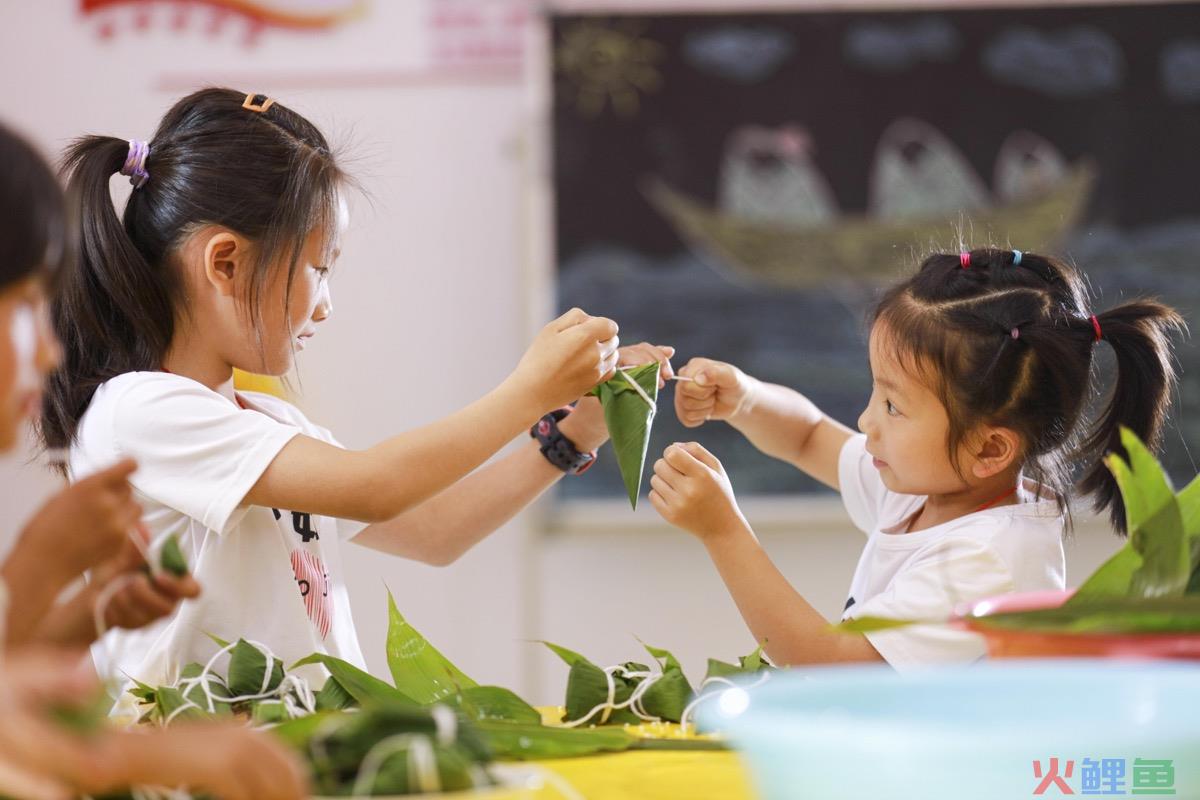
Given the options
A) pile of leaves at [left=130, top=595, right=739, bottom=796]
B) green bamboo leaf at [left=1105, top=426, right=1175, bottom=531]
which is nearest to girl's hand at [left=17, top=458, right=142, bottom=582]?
pile of leaves at [left=130, top=595, right=739, bottom=796]

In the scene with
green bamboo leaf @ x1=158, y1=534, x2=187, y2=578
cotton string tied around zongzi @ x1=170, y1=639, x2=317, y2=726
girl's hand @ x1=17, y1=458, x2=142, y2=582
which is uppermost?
girl's hand @ x1=17, y1=458, x2=142, y2=582

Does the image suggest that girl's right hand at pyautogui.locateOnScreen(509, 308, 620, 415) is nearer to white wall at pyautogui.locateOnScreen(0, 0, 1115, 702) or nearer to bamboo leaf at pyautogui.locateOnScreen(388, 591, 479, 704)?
bamboo leaf at pyautogui.locateOnScreen(388, 591, 479, 704)

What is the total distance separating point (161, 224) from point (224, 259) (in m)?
0.08

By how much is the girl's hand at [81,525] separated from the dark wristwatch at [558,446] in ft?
2.57

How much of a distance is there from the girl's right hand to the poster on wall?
1408 millimetres

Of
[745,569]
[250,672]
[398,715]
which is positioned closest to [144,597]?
[398,715]

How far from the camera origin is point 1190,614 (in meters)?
0.68

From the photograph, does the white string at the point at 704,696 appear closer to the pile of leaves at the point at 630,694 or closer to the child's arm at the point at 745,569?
the pile of leaves at the point at 630,694

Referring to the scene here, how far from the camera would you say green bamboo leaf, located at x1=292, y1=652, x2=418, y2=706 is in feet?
2.84

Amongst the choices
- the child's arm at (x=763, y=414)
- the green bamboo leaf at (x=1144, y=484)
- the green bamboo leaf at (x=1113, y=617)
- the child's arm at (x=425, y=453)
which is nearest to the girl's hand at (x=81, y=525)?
the child's arm at (x=425, y=453)

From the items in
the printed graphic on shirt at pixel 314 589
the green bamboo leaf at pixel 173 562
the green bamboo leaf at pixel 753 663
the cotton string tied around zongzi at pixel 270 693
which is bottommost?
the printed graphic on shirt at pixel 314 589

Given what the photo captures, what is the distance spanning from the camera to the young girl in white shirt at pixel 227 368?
3.37 feet

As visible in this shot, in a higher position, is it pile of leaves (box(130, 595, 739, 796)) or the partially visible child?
the partially visible child

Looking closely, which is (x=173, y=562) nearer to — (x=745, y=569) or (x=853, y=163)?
(x=745, y=569)
